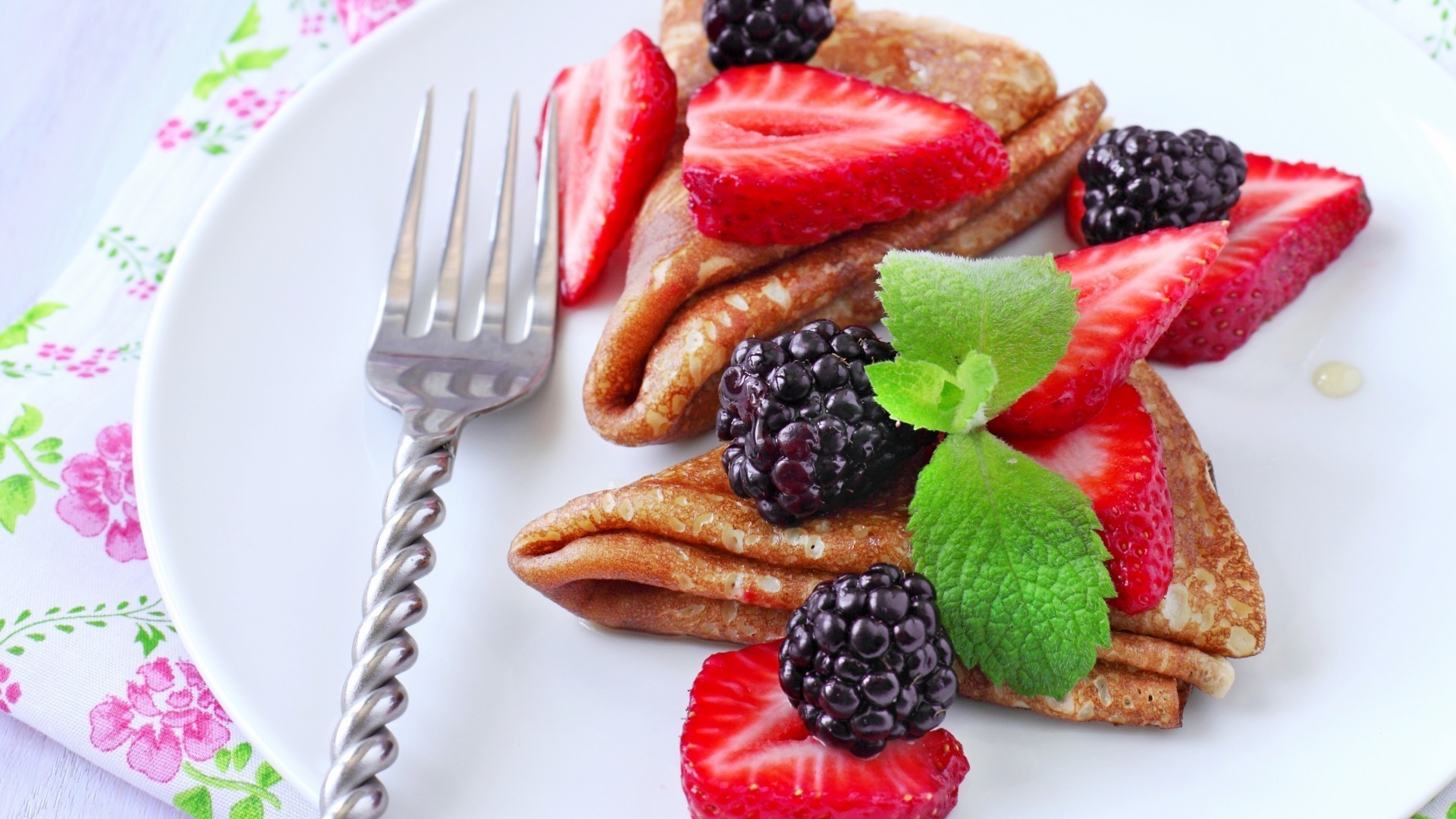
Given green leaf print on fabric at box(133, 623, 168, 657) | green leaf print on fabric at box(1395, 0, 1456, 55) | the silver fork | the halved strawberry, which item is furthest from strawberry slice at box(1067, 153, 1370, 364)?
green leaf print on fabric at box(133, 623, 168, 657)

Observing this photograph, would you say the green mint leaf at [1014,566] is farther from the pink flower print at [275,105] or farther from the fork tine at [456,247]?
the pink flower print at [275,105]

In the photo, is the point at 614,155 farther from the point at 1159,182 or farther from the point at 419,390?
the point at 1159,182

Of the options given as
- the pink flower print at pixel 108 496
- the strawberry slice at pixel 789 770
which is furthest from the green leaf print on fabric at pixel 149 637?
the strawberry slice at pixel 789 770

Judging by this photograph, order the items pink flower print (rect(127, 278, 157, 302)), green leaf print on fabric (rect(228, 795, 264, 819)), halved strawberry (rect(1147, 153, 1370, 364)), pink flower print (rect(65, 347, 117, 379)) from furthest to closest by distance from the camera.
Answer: pink flower print (rect(127, 278, 157, 302)) → pink flower print (rect(65, 347, 117, 379)) → halved strawberry (rect(1147, 153, 1370, 364)) → green leaf print on fabric (rect(228, 795, 264, 819))

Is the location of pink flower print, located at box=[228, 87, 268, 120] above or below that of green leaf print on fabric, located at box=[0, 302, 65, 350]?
above

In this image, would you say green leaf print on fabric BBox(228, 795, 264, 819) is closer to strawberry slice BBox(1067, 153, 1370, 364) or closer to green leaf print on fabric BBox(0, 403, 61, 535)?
green leaf print on fabric BBox(0, 403, 61, 535)

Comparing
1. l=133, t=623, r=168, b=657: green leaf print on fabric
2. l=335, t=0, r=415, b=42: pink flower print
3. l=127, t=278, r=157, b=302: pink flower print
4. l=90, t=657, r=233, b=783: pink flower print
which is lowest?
l=90, t=657, r=233, b=783: pink flower print

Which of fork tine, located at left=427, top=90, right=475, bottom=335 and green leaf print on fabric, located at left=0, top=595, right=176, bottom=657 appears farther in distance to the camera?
fork tine, located at left=427, top=90, right=475, bottom=335
